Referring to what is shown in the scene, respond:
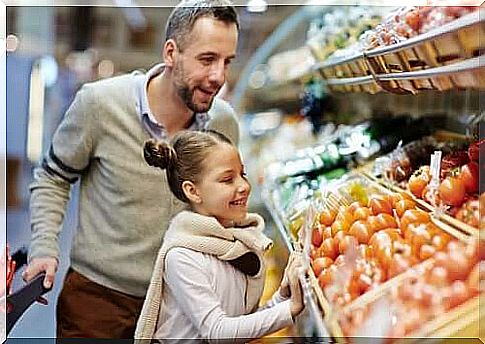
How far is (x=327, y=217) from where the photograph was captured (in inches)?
71.2

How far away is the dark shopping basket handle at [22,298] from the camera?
6.23 feet

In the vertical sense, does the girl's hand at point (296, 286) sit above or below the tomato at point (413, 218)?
below

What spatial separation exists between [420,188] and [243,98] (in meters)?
0.88

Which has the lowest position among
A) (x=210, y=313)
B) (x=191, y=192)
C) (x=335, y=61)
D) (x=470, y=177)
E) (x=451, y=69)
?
(x=210, y=313)

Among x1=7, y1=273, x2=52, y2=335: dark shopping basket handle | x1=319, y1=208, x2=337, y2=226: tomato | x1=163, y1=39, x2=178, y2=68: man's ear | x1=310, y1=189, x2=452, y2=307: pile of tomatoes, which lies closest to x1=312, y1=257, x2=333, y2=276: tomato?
x1=310, y1=189, x2=452, y2=307: pile of tomatoes

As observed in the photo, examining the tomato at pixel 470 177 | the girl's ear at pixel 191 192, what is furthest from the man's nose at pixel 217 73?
the tomato at pixel 470 177

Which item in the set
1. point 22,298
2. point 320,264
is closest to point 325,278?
point 320,264

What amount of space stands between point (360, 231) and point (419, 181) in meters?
0.22

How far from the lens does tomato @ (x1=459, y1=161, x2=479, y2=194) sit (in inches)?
65.7

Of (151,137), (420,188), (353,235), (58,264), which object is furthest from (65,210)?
(420,188)

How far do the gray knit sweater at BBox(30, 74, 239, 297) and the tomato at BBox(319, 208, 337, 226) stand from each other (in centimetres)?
28

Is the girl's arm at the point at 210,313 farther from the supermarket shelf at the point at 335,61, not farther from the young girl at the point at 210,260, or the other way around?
the supermarket shelf at the point at 335,61

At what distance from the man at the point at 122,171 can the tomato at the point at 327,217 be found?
0.93 ft

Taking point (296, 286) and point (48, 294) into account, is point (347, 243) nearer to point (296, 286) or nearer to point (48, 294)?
point (296, 286)
